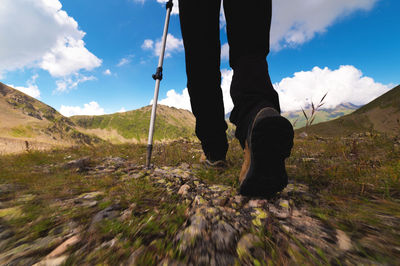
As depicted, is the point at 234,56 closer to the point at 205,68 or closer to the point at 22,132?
the point at 205,68

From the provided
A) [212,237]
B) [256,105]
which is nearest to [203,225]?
[212,237]

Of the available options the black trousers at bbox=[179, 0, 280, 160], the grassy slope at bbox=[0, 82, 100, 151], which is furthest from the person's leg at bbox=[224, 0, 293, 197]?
the grassy slope at bbox=[0, 82, 100, 151]

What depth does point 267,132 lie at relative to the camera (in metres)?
1.44

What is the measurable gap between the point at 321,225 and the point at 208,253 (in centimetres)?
84

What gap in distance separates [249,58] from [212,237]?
1907 millimetres

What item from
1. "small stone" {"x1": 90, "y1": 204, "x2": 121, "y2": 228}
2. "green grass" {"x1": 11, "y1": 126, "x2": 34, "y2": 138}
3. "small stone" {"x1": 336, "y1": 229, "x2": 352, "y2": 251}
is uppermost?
"green grass" {"x1": 11, "y1": 126, "x2": 34, "y2": 138}

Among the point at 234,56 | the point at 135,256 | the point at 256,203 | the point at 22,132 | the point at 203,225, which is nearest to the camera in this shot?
the point at 135,256

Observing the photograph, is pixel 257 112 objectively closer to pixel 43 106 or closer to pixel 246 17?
pixel 246 17

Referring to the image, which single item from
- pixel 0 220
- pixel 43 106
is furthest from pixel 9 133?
pixel 0 220

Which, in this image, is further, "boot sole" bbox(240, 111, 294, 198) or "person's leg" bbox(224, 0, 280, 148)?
"person's leg" bbox(224, 0, 280, 148)

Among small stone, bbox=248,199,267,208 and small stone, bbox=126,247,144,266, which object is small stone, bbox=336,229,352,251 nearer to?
small stone, bbox=248,199,267,208

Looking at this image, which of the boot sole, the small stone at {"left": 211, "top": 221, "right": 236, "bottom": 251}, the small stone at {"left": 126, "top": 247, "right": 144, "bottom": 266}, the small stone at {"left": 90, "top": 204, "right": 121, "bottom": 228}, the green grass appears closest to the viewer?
the small stone at {"left": 126, "top": 247, "right": 144, "bottom": 266}

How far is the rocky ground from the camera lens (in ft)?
2.81

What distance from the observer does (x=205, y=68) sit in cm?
259
